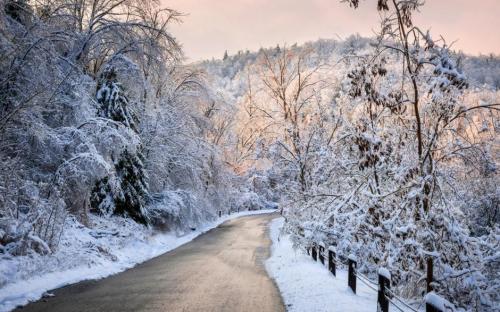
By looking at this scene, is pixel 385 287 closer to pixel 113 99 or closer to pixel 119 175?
pixel 119 175

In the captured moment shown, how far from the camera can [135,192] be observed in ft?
69.7

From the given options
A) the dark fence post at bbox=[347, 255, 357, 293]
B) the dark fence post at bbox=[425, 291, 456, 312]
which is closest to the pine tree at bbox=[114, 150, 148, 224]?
the dark fence post at bbox=[347, 255, 357, 293]

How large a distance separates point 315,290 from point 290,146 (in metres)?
12.3

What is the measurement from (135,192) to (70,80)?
831cm

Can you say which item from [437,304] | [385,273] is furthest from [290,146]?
[437,304]

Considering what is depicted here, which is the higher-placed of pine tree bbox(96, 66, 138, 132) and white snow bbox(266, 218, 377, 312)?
pine tree bbox(96, 66, 138, 132)

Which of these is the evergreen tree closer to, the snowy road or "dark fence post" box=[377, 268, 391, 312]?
the snowy road

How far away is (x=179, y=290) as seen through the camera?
10.3 meters

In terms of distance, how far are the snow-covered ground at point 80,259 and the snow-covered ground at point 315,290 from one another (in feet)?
17.8

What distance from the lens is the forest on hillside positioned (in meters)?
7.97

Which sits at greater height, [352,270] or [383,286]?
[383,286]

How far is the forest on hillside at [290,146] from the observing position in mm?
7973

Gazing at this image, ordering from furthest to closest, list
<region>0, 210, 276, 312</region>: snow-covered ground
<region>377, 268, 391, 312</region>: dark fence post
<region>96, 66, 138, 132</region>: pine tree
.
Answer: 1. <region>96, 66, 138, 132</region>: pine tree
2. <region>0, 210, 276, 312</region>: snow-covered ground
3. <region>377, 268, 391, 312</region>: dark fence post

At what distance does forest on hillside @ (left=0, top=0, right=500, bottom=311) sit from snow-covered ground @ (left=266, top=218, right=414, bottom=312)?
897 millimetres
